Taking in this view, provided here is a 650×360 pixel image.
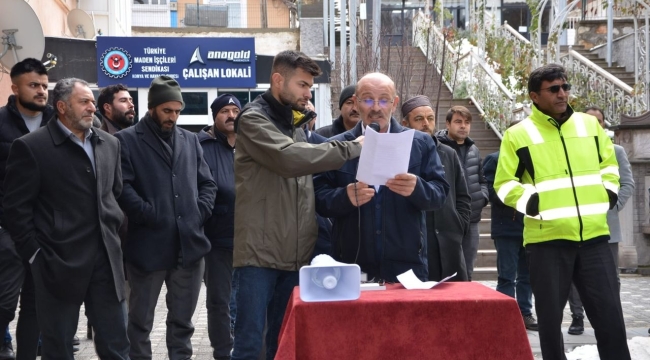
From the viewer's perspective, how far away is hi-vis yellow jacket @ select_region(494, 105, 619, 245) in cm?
677

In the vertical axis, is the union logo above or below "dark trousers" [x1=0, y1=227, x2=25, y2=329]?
above

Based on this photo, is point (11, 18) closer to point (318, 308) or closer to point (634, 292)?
point (318, 308)

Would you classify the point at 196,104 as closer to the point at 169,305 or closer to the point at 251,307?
the point at 169,305

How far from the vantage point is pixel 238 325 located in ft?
19.7

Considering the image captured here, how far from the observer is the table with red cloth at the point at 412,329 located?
4949 millimetres

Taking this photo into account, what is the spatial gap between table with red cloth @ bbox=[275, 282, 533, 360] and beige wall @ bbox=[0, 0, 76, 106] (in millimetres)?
13358

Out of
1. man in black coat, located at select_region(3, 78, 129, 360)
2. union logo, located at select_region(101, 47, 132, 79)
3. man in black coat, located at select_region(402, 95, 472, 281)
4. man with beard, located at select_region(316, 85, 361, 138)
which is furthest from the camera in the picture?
union logo, located at select_region(101, 47, 132, 79)

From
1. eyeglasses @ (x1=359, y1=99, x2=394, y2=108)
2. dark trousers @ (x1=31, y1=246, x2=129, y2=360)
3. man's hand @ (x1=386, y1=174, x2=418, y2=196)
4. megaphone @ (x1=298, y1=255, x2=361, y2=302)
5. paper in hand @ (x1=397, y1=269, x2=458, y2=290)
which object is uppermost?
eyeglasses @ (x1=359, y1=99, x2=394, y2=108)

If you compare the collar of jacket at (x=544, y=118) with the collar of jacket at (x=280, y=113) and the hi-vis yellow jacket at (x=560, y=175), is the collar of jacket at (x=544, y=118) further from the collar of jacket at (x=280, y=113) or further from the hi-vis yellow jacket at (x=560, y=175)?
the collar of jacket at (x=280, y=113)

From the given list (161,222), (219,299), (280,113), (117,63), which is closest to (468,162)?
(219,299)

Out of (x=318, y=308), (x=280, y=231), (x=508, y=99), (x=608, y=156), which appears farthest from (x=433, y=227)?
(x=508, y=99)

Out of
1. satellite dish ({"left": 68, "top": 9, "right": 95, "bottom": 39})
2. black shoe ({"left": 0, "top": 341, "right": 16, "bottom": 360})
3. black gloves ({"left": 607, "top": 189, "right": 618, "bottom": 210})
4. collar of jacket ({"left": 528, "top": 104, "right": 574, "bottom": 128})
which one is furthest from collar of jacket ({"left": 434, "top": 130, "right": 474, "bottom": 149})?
satellite dish ({"left": 68, "top": 9, "right": 95, "bottom": 39})

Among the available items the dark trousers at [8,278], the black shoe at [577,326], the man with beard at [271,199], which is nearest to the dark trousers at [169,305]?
the dark trousers at [8,278]

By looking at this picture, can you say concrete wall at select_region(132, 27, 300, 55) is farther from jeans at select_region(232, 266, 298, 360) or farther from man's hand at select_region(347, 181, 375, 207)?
man's hand at select_region(347, 181, 375, 207)
